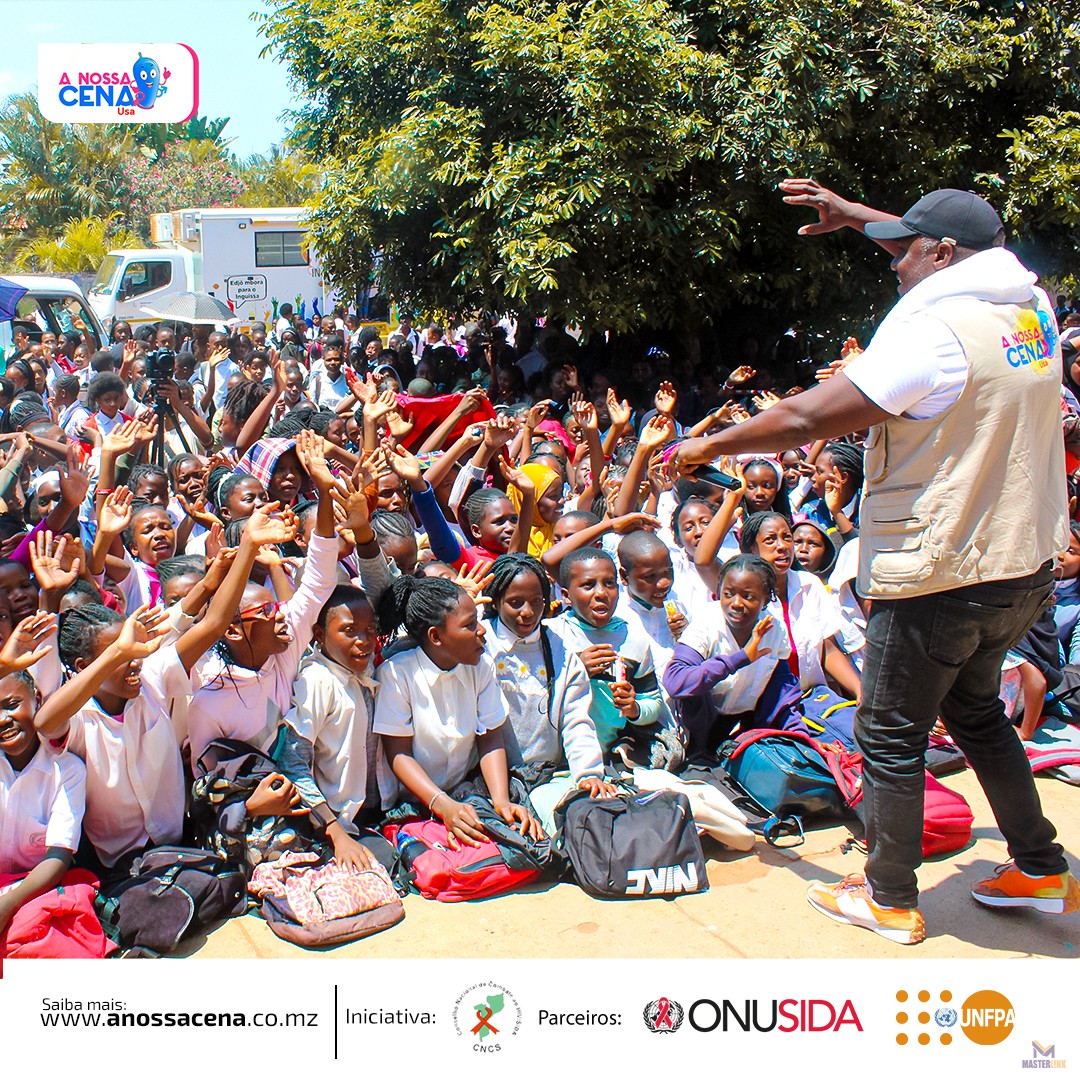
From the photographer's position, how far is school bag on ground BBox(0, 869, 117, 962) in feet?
9.18

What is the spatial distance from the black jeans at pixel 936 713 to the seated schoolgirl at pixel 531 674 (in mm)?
1090

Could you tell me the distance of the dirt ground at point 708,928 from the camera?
2979 millimetres

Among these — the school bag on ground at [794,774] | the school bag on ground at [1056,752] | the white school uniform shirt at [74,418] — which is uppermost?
the white school uniform shirt at [74,418]

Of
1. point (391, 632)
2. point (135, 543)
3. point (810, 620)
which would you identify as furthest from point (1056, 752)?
point (135, 543)

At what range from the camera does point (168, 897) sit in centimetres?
300

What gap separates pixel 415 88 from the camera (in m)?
8.94

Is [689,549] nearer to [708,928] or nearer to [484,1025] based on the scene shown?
[708,928]

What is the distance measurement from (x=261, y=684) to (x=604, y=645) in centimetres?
111

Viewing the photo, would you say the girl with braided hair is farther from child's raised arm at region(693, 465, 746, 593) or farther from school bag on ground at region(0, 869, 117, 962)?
school bag on ground at region(0, 869, 117, 962)

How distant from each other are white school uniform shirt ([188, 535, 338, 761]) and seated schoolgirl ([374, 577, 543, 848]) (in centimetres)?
28

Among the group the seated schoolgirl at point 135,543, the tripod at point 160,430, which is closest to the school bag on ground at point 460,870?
the seated schoolgirl at point 135,543

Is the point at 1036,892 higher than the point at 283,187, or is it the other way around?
the point at 283,187

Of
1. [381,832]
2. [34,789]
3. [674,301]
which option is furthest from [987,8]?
[34,789]

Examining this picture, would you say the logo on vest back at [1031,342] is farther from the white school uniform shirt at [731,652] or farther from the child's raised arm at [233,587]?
the child's raised arm at [233,587]
